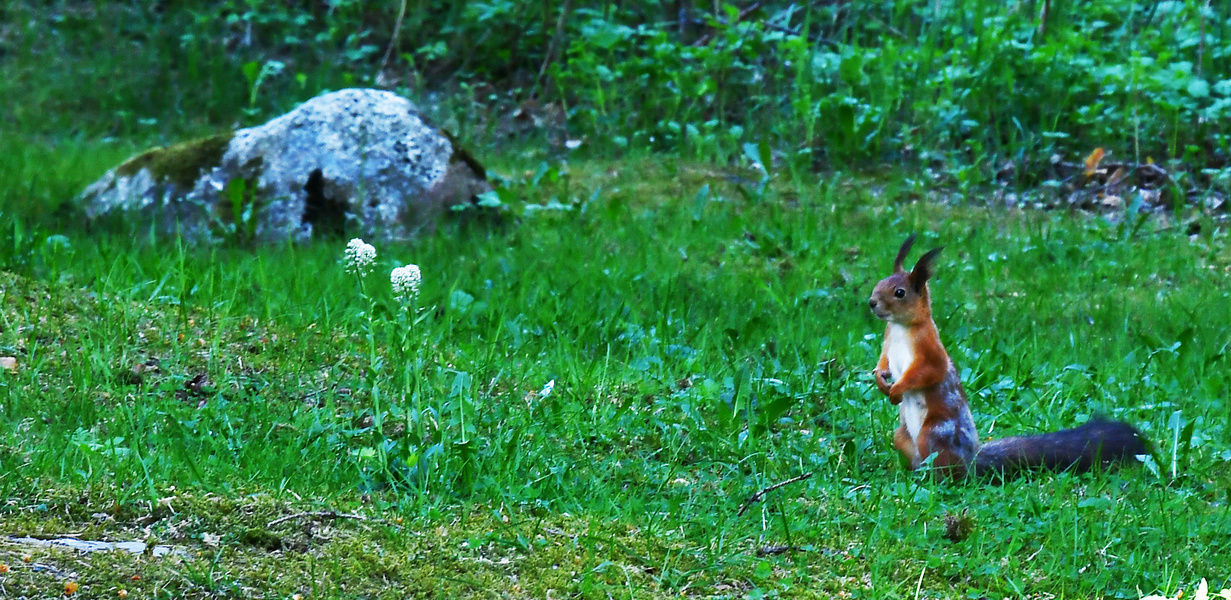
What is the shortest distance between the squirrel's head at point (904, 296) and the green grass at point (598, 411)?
1.58 feet

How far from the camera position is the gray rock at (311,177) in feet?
25.1

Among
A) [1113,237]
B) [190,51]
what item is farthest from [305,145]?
[1113,237]

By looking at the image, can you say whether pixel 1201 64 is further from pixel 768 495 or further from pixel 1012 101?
pixel 768 495

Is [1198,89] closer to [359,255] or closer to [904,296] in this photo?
[904,296]

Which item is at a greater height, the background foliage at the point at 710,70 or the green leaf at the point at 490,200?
the background foliage at the point at 710,70

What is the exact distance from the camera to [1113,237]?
7.63m

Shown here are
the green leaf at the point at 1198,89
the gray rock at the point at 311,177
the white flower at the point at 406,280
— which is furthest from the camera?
the green leaf at the point at 1198,89

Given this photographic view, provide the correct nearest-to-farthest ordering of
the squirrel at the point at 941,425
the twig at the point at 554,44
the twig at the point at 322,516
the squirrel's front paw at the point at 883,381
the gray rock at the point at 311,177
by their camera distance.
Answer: the twig at the point at 322,516 < the squirrel at the point at 941,425 < the squirrel's front paw at the point at 883,381 < the gray rock at the point at 311,177 < the twig at the point at 554,44

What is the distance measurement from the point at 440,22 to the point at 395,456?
345 inches

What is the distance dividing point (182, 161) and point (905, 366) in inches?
209

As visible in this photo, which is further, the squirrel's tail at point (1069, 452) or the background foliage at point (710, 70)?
the background foliage at point (710, 70)

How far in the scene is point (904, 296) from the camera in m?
4.14

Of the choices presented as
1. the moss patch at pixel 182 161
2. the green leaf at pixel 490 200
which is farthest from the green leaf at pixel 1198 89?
the moss patch at pixel 182 161

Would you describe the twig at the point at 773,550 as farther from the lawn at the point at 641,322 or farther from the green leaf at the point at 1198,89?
the green leaf at the point at 1198,89
